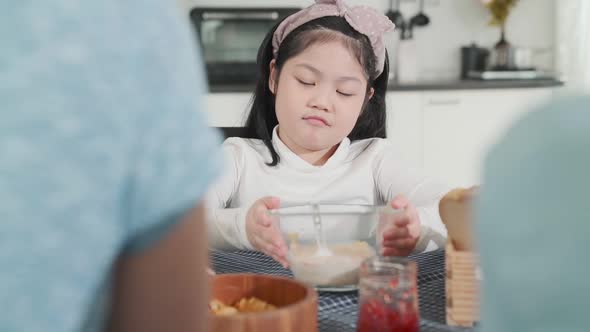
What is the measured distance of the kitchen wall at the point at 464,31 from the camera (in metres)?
4.49

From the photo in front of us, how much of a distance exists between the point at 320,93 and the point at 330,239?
0.55m

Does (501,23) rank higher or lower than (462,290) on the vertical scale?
higher

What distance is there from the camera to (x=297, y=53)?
169cm

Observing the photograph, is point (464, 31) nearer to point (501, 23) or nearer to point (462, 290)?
point (501, 23)

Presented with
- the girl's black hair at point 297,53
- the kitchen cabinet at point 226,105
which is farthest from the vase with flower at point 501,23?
the girl's black hair at point 297,53

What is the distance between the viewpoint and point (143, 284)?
501 mm

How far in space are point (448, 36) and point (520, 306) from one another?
4281 millimetres

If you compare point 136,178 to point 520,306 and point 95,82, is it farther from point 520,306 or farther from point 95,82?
point 520,306

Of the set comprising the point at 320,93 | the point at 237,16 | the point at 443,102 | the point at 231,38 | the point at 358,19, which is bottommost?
the point at 443,102

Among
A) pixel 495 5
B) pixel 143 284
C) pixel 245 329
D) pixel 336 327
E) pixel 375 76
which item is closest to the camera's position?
pixel 143 284

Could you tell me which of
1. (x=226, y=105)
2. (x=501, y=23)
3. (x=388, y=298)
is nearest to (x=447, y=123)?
(x=501, y=23)

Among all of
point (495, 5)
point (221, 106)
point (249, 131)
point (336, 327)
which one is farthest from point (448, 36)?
point (336, 327)

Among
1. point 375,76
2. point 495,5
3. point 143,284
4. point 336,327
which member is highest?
point 495,5

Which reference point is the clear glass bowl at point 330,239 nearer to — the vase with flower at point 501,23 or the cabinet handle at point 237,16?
the cabinet handle at point 237,16
